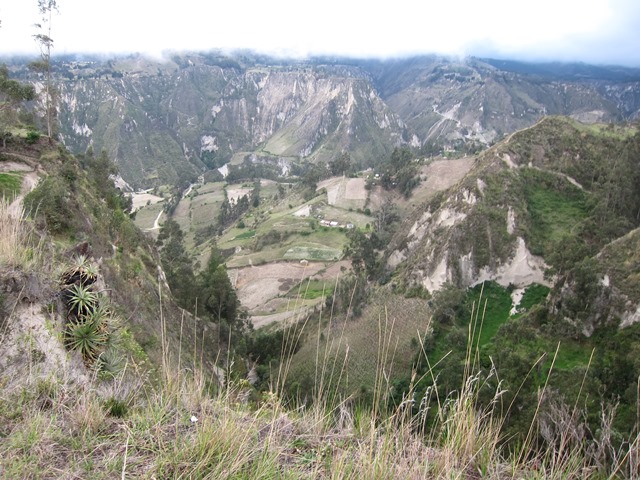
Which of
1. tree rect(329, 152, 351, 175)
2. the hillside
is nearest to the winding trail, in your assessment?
Result: the hillside

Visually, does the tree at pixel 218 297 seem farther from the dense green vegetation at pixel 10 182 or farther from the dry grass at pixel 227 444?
the dry grass at pixel 227 444

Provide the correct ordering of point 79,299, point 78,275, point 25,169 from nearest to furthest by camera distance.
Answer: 1. point 79,299
2. point 78,275
3. point 25,169

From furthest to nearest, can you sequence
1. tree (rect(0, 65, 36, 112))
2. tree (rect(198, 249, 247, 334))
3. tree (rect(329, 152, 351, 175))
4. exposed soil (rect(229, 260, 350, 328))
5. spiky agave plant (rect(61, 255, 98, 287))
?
tree (rect(329, 152, 351, 175))
exposed soil (rect(229, 260, 350, 328))
tree (rect(198, 249, 247, 334))
tree (rect(0, 65, 36, 112))
spiky agave plant (rect(61, 255, 98, 287))

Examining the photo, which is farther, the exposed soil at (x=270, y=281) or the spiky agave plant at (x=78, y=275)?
the exposed soil at (x=270, y=281)

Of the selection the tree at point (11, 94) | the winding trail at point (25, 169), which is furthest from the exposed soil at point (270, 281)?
the tree at point (11, 94)

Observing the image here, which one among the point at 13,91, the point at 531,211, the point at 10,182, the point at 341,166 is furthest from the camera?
the point at 341,166

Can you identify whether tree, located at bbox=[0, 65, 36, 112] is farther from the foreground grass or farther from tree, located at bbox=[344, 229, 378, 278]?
tree, located at bbox=[344, 229, 378, 278]

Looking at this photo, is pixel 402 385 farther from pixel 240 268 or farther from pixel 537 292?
pixel 240 268

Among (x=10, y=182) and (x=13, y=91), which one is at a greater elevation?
(x=13, y=91)

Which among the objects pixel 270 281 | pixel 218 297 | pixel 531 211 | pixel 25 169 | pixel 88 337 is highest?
pixel 25 169

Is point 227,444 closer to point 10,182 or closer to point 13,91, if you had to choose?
point 10,182

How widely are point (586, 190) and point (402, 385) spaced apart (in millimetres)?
35632

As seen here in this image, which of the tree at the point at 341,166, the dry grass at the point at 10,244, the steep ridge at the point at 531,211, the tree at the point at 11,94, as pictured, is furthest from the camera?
the tree at the point at 341,166

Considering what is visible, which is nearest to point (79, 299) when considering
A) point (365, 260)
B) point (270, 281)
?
point (365, 260)
